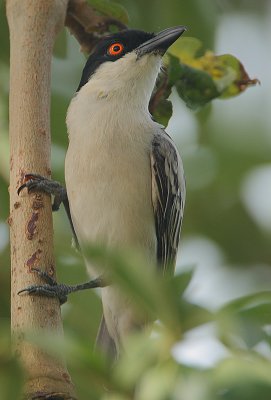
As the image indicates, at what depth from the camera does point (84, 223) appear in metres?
4.25

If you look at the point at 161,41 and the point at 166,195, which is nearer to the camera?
the point at 161,41

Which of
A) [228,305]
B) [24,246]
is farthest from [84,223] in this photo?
[228,305]

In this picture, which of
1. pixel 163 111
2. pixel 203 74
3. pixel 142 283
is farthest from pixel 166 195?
pixel 142 283

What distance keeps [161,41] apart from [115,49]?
0.41 metres

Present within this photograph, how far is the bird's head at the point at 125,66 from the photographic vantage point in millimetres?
4398

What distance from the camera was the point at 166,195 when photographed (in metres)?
4.32

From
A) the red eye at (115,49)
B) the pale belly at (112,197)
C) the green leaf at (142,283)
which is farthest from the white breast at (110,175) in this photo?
the green leaf at (142,283)

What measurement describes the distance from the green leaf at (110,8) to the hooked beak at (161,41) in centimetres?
29

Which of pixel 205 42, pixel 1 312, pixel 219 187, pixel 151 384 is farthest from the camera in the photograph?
pixel 219 187

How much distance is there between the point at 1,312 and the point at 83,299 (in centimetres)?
74

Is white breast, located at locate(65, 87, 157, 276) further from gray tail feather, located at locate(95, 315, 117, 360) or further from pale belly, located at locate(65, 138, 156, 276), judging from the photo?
gray tail feather, located at locate(95, 315, 117, 360)

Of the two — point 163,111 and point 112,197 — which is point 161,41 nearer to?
point 163,111

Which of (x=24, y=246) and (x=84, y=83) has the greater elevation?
(x=84, y=83)

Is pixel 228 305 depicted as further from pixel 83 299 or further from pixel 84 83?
pixel 84 83
